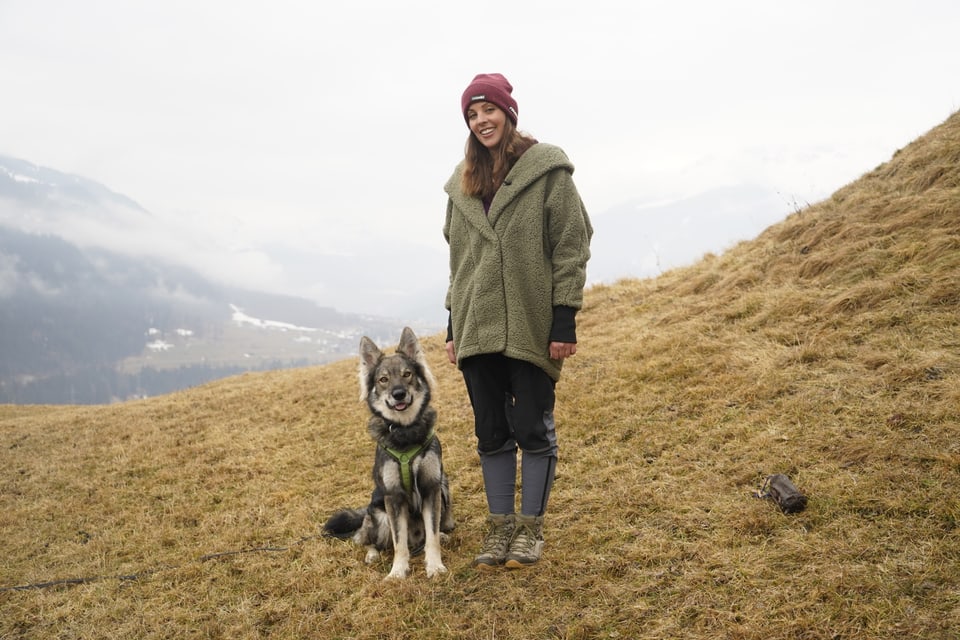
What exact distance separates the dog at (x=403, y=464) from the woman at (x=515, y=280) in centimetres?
63

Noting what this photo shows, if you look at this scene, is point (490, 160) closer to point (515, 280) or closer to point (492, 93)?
point (492, 93)

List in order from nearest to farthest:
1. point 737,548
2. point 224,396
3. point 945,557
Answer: point 945,557 < point 737,548 < point 224,396

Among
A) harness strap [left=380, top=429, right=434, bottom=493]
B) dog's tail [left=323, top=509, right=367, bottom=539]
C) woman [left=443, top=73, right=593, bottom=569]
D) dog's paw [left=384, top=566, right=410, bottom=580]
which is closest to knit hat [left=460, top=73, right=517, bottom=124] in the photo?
woman [left=443, top=73, right=593, bottom=569]

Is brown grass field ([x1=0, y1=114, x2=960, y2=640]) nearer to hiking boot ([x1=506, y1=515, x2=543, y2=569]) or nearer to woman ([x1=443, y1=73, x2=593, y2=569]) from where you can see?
hiking boot ([x1=506, y1=515, x2=543, y2=569])

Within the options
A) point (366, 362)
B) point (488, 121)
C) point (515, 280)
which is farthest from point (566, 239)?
point (366, 362)

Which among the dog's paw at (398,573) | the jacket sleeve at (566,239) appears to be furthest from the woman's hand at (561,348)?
the dog's paw at (398,573)

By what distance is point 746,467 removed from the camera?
5.11 m

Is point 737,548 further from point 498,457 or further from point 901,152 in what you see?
point 901,152

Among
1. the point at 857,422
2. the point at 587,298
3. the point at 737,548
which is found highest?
the point at 587,298

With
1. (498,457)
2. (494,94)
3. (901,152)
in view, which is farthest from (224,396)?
(901,152)

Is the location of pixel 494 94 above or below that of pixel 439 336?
above

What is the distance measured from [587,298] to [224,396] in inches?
343

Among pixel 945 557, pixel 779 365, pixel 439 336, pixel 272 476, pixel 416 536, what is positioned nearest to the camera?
pixel 945 557

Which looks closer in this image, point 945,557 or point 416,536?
point 945,557
